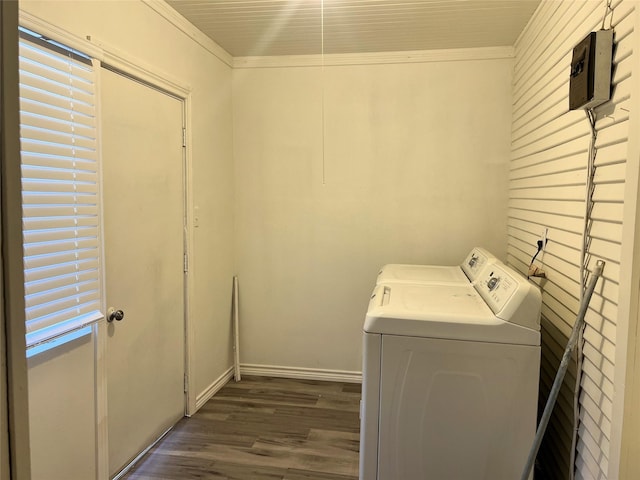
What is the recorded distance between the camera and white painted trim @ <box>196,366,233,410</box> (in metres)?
3.16

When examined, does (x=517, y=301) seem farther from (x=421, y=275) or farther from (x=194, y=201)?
(x=194, y=201)

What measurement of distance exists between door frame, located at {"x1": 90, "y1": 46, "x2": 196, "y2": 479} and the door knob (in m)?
0.06

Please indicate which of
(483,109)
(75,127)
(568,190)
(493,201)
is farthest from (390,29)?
(75,127)

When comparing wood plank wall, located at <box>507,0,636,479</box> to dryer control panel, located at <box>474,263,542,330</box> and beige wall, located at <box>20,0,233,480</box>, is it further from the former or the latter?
beige wall, located at <box>20,0,233,480</box>

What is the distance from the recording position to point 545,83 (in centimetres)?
232

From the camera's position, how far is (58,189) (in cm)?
182

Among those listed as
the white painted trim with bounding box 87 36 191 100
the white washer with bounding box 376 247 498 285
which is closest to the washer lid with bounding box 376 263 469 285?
the white washer with bounding box 376 247 498 285

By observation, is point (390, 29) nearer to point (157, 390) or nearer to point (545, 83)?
point (545, 83)

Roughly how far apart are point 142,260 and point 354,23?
192 cm

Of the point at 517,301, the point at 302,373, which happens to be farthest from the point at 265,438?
the point at 517,301

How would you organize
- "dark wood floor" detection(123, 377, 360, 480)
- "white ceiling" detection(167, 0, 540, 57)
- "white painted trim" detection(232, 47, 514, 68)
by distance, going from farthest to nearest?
"white painted trim" detection(232, 47, 514, 68) < "white ceiling" detection(167, 0, 540, 57) < "dark wood floor" detection(123, 377, 360, 480)

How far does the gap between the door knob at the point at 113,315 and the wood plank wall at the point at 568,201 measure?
203 centimetres

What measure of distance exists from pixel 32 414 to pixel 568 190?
2322mm

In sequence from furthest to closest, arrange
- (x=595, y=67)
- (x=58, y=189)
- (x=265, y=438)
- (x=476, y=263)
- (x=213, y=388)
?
(x=213, y=388) < (x=265, y=438) < (x=476, y=263) < (x=58, y=189) < (x=595, y=67)
